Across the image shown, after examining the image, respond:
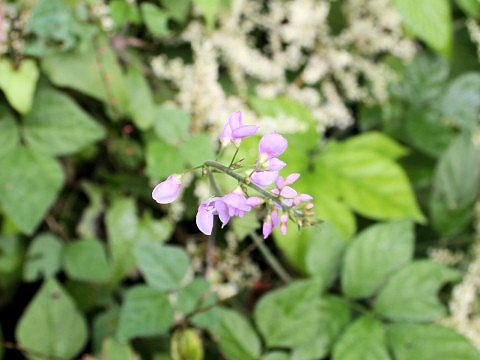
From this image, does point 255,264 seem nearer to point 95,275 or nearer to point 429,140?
point 95,275

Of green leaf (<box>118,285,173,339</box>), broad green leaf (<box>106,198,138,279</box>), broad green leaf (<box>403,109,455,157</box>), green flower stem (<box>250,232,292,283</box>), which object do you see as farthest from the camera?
broad green leaf (<box>403,109,455,157</box>)

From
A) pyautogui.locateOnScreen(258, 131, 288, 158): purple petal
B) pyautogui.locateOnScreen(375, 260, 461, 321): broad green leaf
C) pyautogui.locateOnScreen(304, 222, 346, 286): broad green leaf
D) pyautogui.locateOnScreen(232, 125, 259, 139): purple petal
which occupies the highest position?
pyautogui.locateOnScreen(232, 125, 259, 139): purple petal

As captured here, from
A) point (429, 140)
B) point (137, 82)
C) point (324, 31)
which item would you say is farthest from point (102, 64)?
point (429, 140)

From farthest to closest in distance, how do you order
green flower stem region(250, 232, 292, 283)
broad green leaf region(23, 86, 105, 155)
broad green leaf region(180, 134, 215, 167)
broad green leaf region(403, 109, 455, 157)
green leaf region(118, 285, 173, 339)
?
broad green leaf region(403, 109, 455, 157) → broad green leaf region(23, 86, 105, 155) → broad green leaf region(180, 134, 215, 167) → green leaf region(118, 285, 173, 339) → green flower stem region(250, 232, 292, 283)

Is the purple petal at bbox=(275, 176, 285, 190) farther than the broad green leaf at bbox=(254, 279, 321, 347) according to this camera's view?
No

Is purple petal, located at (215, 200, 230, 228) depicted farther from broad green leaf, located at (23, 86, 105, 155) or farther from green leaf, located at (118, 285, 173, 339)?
broad green leaf, located at (23, 86, 105, 155)

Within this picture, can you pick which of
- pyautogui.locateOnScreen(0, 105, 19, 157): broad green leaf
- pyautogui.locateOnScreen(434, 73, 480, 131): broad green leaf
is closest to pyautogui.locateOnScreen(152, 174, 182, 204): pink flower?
pyautogui.locateOnScreen(0, 105, 19, 157): broad green leaf
